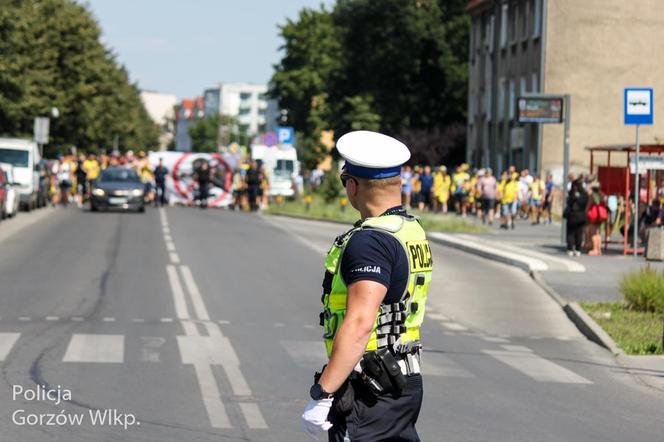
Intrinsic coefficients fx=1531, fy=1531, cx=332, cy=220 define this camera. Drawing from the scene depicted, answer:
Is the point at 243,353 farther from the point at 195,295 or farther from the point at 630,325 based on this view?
the point at 195,295

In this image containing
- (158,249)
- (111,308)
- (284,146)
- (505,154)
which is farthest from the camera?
(505,154)

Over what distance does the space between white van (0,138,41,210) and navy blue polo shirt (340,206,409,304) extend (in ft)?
132

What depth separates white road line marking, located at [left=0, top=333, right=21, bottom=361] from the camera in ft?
43.0

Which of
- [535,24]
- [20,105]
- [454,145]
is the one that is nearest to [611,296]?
[535,24]

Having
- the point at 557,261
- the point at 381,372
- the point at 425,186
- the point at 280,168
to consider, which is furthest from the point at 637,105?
the point at 280,168

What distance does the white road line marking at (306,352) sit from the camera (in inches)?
519

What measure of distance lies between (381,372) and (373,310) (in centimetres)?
22

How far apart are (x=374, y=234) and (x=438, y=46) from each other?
7453cm

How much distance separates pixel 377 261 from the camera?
481cm

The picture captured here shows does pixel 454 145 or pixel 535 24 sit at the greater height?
pixel 535 24

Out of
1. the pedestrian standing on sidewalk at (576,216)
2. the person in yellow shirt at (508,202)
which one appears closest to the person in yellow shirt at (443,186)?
the person in yellow shirt at (508,202)

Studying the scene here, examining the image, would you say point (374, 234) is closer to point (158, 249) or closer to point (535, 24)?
point (158, 249)

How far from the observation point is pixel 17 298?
18.8 meters

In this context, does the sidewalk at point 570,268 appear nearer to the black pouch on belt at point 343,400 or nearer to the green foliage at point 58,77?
the black pouch on belt at point 343,400
